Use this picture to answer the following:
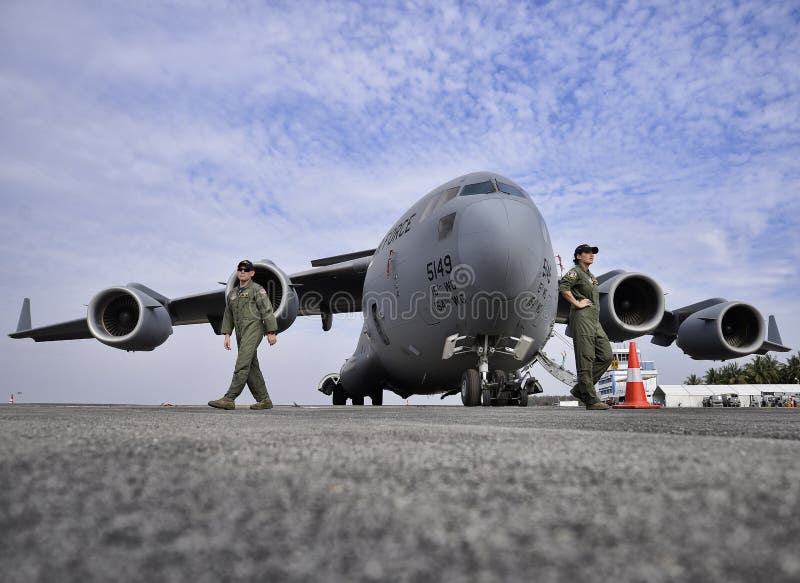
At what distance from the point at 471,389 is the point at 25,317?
1066 cm

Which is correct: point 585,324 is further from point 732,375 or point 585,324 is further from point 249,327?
point 732,375

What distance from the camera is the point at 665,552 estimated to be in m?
0.43

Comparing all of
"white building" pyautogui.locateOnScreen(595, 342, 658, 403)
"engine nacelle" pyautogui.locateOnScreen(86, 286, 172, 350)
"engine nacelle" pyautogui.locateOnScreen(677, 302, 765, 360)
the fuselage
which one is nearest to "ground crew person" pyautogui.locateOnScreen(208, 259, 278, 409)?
the fuselage

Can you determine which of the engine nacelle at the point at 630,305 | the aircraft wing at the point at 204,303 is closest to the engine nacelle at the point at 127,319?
the aircraft wing at the point at 204,303

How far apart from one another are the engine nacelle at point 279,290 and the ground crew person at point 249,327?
7.51 feet

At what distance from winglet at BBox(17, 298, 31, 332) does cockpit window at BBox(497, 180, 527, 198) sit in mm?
10610

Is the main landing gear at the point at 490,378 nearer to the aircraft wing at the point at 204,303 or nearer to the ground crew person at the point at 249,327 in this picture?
the ground crew person at the point at 249,327

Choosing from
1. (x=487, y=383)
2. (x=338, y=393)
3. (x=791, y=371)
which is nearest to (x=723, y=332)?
(x=487, y=383)

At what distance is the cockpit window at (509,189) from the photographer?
271 inches

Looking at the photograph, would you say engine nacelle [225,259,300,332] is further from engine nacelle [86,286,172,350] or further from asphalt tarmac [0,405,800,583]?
asphalt tarmac [0,405,800,583]

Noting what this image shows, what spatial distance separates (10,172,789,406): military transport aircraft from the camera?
6.32m

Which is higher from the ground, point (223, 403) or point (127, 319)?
point (127, 319)

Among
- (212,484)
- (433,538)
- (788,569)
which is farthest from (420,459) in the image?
(788,569)

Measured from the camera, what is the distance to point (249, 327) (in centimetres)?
565
